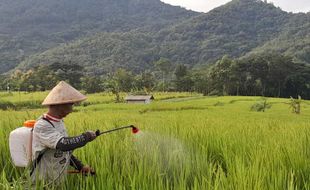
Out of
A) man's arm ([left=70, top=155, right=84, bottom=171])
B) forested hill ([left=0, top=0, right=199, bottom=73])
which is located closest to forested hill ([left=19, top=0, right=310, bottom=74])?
forested hill ([left=0, top=0, right=199, bottom=73])

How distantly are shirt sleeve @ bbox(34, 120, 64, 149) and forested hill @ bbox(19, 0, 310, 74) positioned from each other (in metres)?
84.2

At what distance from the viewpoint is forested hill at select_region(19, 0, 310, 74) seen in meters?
106

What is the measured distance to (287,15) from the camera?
15838 cm

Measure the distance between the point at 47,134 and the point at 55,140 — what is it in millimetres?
85

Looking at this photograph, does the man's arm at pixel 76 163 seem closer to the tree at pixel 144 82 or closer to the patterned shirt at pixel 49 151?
the patterned shirt at pixel 49 151

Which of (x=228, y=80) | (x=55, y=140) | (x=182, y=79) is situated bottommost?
(x=228, y=80)

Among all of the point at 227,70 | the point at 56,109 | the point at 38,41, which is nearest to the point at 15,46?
the point at 38,41

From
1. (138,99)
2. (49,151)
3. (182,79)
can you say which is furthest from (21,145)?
(182,79)

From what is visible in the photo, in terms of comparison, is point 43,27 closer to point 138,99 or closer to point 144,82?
point 144,82

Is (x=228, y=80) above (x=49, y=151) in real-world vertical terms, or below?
below

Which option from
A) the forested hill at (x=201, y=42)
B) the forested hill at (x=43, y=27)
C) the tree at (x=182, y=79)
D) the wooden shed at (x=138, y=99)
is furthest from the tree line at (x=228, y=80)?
the forested hill at (x=43, y=27)

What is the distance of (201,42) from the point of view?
424 ft

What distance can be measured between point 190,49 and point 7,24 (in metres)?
86.9

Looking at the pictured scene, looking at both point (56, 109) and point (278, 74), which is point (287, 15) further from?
point (56, 109)
